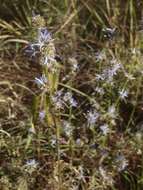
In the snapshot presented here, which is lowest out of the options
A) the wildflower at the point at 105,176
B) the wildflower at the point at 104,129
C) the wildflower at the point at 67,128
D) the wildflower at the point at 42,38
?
the wildflower at the point at 105,176

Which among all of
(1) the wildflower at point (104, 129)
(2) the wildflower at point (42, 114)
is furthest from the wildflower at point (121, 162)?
(2) the wildflower at point (42, 114)

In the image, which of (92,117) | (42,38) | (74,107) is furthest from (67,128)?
(42,38)

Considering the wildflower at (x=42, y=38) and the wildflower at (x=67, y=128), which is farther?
the wildflower at (x=67, y=128)

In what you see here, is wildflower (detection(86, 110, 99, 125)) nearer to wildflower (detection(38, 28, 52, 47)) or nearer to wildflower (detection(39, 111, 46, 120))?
wildflower (detection(39, 111, 46, 120))

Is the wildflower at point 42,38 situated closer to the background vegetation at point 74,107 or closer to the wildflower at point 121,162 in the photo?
the background vegetation at point 74,107

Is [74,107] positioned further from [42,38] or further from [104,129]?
[42,38]

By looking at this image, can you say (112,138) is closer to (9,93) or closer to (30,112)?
(30,112)

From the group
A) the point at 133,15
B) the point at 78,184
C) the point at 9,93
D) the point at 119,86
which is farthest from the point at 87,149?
the point at 133,15

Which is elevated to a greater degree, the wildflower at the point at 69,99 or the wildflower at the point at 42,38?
the wildflower at the point at 42,38

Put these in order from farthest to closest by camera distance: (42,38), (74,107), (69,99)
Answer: (74,107), (69,99), (42,38)
